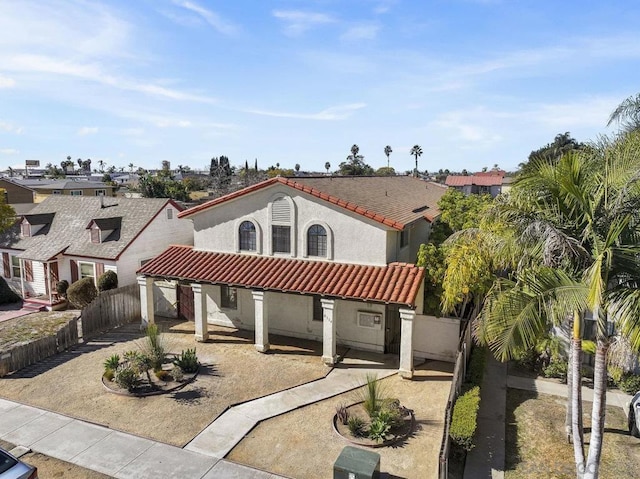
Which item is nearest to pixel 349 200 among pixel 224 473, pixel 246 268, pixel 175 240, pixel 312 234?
pixel 312 234

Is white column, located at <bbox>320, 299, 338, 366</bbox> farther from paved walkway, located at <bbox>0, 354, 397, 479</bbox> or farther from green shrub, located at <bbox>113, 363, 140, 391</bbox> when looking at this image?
green shrub, located at <bbox>113, 363, 140, 391</bbox>

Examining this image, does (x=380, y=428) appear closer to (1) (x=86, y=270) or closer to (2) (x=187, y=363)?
(2) (x=187, y=363)

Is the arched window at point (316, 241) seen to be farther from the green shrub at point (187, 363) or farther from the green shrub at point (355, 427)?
the green shrub at point (355, 427)

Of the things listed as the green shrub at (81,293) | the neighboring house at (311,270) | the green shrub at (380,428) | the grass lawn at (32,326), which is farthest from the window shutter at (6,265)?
the green shrub at (380,428)

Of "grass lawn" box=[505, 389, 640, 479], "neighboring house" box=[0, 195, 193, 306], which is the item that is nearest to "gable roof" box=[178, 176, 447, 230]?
"neighboring house" box=[0, 195, 193, 306]

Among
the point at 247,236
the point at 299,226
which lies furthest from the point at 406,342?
the point at 247,236
